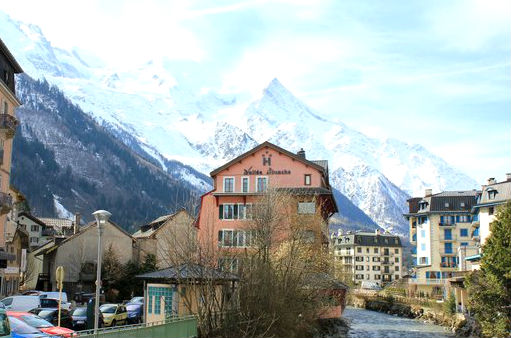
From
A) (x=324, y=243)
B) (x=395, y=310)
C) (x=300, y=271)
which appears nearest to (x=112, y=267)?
(x=324, y=243)

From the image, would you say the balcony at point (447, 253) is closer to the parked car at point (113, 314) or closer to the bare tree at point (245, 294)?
the bare tree at point (245, 294)

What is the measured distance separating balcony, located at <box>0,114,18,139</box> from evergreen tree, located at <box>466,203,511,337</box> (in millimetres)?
39942

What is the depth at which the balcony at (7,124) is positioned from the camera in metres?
55.2

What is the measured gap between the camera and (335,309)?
60375mm

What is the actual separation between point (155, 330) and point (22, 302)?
2346 centimetres

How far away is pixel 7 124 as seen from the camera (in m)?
55.4

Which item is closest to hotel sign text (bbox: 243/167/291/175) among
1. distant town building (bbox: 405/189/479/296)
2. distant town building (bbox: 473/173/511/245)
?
distant town building (bbox: 473/173/511/245)

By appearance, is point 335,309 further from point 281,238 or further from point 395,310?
point 395,310

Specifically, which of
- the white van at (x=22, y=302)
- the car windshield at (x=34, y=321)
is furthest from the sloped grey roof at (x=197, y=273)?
the white van at (x=22, y=302)

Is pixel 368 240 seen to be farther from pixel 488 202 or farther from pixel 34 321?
Result: pixel 34 321

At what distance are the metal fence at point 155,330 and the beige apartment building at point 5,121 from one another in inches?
1079

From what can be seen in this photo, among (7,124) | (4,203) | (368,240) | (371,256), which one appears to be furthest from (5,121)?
(371,256)

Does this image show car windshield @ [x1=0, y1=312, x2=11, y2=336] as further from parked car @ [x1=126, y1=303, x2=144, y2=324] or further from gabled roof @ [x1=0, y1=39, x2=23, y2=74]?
gabled roof @ [x1=0, y1=39, x2=23, y2=74]

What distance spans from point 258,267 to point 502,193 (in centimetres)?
5023
